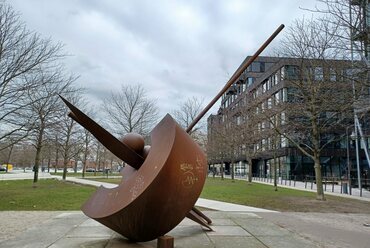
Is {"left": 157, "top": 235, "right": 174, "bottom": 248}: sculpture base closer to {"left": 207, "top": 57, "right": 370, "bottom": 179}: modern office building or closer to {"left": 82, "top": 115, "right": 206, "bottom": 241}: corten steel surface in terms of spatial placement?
{"left": 82, "top": 115, "right": 206, "bottom": 241}: corten steel surface

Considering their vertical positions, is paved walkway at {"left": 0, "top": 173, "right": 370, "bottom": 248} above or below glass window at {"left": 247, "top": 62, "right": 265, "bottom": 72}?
below

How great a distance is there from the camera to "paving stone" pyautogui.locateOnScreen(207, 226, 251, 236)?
843 cm

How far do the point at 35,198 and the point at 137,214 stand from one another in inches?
494

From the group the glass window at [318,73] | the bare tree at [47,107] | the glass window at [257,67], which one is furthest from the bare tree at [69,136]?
the glass window at [257,67]

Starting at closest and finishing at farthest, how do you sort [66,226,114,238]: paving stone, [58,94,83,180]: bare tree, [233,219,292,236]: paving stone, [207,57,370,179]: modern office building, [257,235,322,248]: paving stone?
1. [257,235,322,248]: paving stone
2. [66,226,114,238]: paving stone
3. [233,219,292,236]: paving stone
4. [207,57,370,179]: modern office building
5. [58,94,83,180]: bare tree

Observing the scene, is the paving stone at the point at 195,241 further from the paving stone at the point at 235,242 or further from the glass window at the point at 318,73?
the glass window at the point at 318,73

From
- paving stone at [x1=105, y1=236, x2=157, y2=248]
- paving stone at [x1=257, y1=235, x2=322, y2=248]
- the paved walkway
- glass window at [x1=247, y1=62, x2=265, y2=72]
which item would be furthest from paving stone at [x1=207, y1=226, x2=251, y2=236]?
glass window at [x1=247, y1=62, x2=265, y2=72]

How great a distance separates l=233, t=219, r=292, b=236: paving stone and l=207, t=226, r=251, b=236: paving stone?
209mm

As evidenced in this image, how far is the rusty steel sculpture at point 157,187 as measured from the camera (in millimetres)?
6113

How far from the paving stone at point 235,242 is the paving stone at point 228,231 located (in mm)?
358

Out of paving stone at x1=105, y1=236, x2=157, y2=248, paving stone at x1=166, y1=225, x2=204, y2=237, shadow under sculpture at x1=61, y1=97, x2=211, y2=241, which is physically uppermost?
shadow under sculpture at x1=61, y1=97, x2=211, y2=241

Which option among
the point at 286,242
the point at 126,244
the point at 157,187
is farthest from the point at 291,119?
the point at 157,187

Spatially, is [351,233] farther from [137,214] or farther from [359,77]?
[137,214]

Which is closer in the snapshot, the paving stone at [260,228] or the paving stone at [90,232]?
the paving stone at [90,232]
